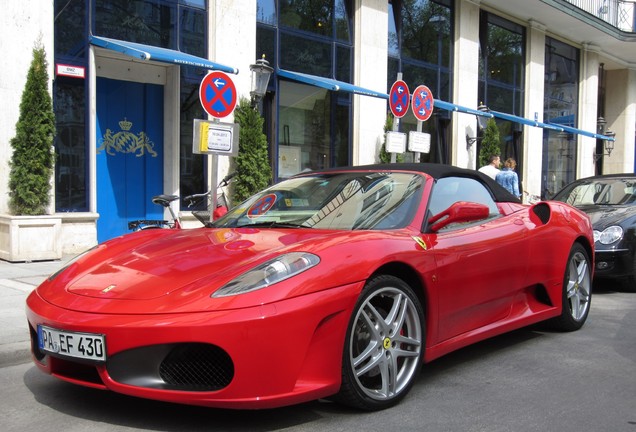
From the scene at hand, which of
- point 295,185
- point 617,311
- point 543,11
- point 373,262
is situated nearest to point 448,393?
point 373,262

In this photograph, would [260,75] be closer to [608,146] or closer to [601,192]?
[601,192]

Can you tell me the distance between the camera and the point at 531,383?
12.8ft

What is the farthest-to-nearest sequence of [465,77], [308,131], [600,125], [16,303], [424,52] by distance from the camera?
[600,125], [465,77], [424,52], [308,131], [16,303]

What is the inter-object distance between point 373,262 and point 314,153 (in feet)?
34.5

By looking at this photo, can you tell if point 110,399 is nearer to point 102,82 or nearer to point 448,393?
point 448,393

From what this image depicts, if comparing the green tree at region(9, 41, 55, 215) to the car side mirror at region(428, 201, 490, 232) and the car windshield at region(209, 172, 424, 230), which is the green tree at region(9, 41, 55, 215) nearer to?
the car windshield at region(209, 172, 424, 230)

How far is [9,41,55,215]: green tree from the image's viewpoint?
874 cm

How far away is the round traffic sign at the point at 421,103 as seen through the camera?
10.6 meters

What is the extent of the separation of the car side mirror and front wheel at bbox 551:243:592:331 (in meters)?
1.70

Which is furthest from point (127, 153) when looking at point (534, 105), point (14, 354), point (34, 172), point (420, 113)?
point (534, 105)

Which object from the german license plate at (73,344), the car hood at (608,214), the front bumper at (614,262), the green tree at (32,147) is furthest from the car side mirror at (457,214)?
the green tree at (32,147)

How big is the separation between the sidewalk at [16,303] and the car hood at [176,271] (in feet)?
3.72

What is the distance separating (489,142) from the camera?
58.8ft

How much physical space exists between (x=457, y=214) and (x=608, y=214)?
Result: 15.8 ft
